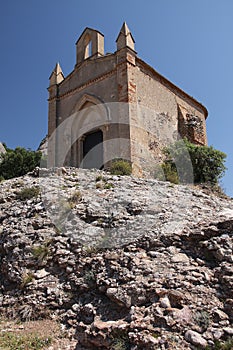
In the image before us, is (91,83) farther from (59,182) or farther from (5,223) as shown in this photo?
(5,223)

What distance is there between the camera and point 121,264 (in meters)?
6.17

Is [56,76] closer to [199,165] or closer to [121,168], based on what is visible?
[121,168]

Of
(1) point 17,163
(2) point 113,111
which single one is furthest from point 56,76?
(2) point 113,111

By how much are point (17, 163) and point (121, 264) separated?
13226mm

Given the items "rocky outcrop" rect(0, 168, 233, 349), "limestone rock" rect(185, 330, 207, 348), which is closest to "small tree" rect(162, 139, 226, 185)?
"rocky outcrop" rect(0, 168, 233, 349)

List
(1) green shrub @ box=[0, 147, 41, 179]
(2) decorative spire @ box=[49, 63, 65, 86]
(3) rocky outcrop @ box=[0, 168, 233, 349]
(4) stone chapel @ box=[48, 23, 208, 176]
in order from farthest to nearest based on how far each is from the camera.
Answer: (2) decorative spire @ box=[49, 63, 65, 86], (1) green shrub @ box=[0, 147, 41, 179], (4) stone chapel @ box=[48, 23, 208, 176], (3) rocky outcrop @ box=[0, 168, 233, 349]

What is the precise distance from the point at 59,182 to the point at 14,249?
10.8 feet

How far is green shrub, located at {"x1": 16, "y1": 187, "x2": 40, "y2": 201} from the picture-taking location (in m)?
9.27

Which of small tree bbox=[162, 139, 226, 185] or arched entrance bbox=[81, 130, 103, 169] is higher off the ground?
arched entrance bbox=[81, 130, 103, 169]

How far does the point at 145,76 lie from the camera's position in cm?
1659

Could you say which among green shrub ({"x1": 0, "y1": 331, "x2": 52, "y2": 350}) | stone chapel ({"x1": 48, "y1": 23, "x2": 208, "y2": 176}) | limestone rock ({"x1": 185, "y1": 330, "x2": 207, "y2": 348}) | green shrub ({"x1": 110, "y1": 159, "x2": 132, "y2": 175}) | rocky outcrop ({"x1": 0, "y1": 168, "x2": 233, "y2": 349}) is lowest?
green shrub ({"x1": 0, "y1": 331, "x2": 52, "y2": 350})

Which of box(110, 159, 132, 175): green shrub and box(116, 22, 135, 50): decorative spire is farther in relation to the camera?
box(116, 22, 135, 50): decorative spire

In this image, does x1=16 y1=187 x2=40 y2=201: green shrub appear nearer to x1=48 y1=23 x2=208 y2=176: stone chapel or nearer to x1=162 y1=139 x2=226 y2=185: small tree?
x1=48 y1=23 x2=208 y2=176: stone chapel

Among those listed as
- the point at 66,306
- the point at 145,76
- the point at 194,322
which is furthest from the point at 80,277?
the point at 145,76
